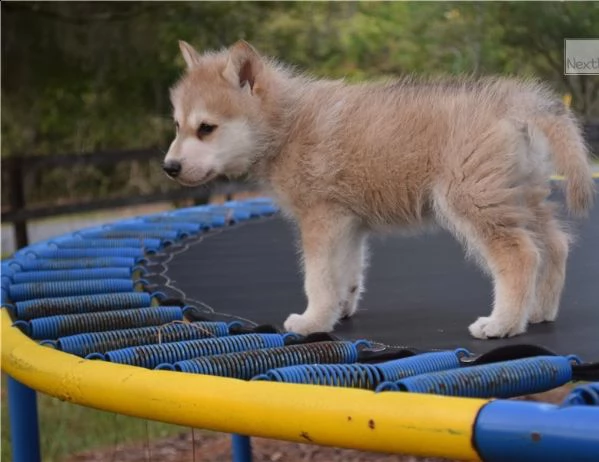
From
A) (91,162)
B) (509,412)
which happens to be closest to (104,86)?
(91,162)

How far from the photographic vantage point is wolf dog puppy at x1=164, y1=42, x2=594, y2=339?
1836mm

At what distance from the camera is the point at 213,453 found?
430 cm

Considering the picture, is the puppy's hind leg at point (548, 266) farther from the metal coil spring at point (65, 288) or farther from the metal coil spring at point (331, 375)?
the metal coil spring at point (65, 288)

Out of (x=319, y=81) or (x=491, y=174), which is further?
(x=319, y=81)

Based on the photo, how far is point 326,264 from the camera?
6.63ft

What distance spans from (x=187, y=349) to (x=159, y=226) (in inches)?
86.6

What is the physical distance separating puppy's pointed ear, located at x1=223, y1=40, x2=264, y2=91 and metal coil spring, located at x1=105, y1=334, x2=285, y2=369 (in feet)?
1.88

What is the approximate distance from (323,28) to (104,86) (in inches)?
105

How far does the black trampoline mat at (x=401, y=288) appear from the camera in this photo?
1.96 m

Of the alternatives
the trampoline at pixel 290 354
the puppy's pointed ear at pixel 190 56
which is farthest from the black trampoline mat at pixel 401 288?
the puppy's pointed ear at pixel 190 56

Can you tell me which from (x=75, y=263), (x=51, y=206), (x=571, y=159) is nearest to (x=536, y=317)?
(x=571, y=159)

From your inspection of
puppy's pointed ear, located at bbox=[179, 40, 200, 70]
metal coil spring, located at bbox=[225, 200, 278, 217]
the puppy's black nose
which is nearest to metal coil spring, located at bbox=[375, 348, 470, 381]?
the puppy's black nose

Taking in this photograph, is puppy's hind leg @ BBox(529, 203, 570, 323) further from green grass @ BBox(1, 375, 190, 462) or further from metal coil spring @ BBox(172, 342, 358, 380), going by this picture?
green grass @ BBox(1, 375, 190, 462)

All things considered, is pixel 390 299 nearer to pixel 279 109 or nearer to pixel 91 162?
pixel 279 109
